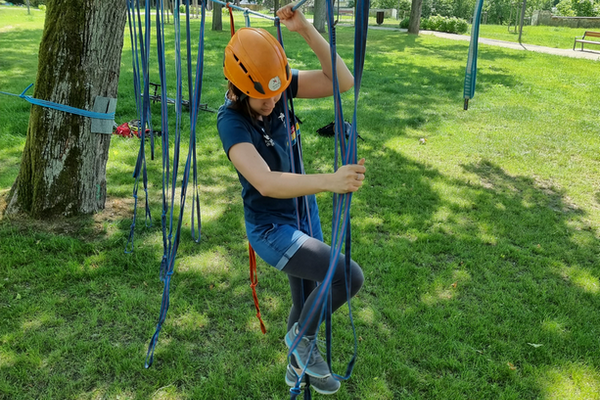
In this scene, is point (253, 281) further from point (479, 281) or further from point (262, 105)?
point (479, 281)

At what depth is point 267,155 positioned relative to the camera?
2082 mm

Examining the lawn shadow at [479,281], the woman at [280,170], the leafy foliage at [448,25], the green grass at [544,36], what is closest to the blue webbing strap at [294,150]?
the woman at [280,170]

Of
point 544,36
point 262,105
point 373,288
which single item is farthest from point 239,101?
point 544,36

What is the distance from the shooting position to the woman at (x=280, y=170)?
5.75 feet

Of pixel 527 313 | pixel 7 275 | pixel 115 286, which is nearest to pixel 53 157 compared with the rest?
pixel 7 275

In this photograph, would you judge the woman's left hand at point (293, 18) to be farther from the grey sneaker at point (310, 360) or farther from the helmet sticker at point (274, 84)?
the grey sneaker at point (310, 360)

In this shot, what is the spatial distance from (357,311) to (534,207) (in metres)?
2.60

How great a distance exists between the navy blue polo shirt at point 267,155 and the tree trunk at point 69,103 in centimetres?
210

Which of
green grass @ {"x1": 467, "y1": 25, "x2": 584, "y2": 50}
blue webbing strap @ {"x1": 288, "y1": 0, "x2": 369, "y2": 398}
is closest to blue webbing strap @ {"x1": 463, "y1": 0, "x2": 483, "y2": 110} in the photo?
blue webbing strap @ {"x1": 288, "y1": 0, "x2": 369, "y2": 398}

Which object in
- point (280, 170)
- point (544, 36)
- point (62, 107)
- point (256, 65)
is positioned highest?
point (544, 36)

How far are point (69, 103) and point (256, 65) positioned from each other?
2.39 metres

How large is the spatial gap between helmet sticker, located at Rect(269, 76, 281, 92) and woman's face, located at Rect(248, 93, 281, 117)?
69 millimetres

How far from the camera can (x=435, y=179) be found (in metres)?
5.26

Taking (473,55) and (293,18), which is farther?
(293,18)
